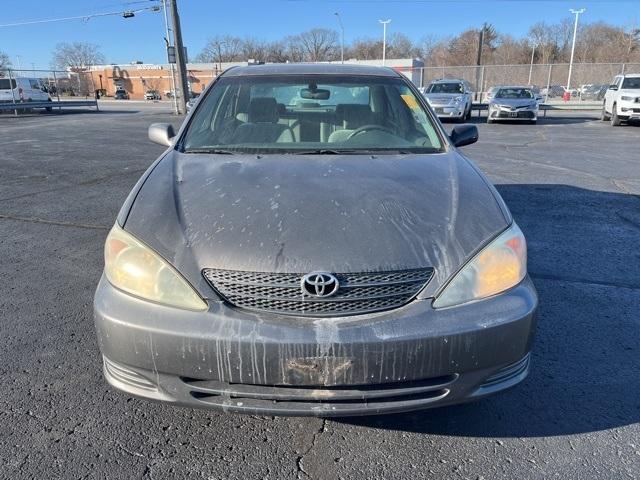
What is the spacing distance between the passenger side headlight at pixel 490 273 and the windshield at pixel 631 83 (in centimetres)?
1838

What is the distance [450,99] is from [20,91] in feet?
77.2

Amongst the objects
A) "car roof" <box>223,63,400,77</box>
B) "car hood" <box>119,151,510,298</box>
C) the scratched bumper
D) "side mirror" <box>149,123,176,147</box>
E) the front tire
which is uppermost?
"car roof" <box>223,63,400,77</box>

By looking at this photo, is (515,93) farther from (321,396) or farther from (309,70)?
(321,396)

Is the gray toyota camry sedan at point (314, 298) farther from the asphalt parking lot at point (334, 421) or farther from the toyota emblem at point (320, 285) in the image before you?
the asphalt parking lot at point (334, 421)

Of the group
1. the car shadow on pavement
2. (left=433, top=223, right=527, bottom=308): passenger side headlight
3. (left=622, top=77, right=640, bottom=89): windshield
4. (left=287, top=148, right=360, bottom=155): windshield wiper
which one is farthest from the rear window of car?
(left=433, top=223, right=527, bottom=308): passenger side headlight

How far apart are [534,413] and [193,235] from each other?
69.7 inches

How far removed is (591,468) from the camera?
6.48 ft

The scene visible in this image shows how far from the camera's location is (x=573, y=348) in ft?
9.38

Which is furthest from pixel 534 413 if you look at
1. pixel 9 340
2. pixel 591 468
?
pixel 9 340

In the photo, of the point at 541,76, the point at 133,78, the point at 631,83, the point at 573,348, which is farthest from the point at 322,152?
the point at 133,78

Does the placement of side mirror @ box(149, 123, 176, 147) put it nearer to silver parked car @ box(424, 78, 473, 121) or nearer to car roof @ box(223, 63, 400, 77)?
car roof @ box(223, 63, 400, 77)

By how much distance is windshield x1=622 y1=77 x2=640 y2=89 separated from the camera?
1670 cm

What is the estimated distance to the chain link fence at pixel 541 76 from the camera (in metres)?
33.9

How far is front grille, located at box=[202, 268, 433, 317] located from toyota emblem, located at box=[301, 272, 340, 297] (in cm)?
2
